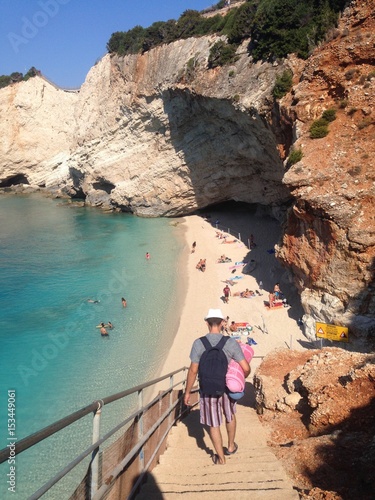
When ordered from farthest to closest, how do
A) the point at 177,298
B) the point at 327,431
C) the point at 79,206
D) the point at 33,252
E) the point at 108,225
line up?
1. the point at 79,206
2. the point at 108,225
3. the point at 33,252
4. the point at 177,298
5. the point at 327,431

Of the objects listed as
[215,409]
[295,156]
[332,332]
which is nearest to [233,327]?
[332,332]

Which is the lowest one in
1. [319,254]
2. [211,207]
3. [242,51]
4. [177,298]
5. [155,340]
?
[155,340]

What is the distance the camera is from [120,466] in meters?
3.44

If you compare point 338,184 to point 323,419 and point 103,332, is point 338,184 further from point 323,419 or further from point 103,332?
point 103,332

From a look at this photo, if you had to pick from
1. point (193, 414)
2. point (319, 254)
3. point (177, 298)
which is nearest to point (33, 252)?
point (177, 298)

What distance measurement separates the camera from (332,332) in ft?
44.5

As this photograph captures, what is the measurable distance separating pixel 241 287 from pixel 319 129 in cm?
1018

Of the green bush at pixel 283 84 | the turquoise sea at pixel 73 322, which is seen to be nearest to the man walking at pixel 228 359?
the turquoise sea at pixel 73 322

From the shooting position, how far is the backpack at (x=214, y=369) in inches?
185

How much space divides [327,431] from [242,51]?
1040 inches

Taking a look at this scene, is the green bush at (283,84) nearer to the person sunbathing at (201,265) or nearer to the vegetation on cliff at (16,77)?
the person sunbathing at (201,265)

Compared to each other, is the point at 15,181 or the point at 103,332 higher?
the point at 15,181

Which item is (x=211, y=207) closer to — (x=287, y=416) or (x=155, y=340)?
(x=155, y=340)

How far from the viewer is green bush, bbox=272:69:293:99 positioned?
19812mm
